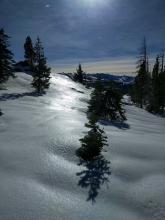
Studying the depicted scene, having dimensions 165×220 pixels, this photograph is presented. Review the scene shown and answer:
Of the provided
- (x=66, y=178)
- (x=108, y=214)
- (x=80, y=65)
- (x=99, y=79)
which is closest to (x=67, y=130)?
(x=66, y=178)

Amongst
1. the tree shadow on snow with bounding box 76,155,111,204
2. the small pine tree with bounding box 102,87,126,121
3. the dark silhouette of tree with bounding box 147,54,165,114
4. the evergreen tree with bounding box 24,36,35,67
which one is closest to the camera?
the tree shadow on snow with bounding box 76,155,111,204

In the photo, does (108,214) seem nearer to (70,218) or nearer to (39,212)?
(70,218)

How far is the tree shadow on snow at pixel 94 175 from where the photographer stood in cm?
526

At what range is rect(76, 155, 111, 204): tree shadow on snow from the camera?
526 cm

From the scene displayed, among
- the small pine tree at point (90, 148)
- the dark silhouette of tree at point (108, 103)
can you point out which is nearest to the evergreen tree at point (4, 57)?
the dark silhouette of tree at point (108, 103)

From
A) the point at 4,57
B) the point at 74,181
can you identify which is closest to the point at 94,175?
the point at 74,181

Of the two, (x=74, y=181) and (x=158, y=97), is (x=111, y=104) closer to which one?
(x=74, y=181)

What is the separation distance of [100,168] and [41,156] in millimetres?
1679

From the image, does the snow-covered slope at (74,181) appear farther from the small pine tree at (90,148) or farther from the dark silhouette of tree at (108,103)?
the dark silhouette of tree at (108,103)

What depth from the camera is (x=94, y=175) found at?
6.02 meters

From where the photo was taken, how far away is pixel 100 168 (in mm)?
6395

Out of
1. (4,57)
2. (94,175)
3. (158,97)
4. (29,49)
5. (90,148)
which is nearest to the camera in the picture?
(94,175)

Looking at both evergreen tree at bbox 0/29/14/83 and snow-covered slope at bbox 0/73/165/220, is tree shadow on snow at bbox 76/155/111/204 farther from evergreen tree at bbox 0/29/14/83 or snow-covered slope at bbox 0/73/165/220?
evergreen tree at bbox 0/29/14/83

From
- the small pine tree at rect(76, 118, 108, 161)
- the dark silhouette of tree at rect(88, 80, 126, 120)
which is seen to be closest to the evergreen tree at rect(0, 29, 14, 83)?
the dark silhouette of tree at rect(88, 80, 126, 120)
